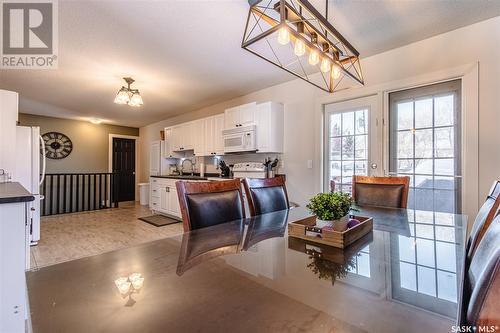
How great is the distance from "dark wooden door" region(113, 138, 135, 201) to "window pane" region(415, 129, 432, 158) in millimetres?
7453

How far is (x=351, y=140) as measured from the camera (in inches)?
124

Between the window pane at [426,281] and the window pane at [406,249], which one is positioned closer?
the window pane at [426,281]

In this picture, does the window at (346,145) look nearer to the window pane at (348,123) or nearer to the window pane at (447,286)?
the window pane at (348,123)

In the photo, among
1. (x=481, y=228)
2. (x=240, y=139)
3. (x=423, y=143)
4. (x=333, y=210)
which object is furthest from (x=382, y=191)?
(x=240, y=139)

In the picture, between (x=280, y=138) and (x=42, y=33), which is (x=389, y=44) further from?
(x=42, y=33)

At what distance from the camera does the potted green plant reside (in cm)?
106

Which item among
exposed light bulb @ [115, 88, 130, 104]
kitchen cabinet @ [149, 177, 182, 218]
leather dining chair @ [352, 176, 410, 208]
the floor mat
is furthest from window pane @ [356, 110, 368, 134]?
the floor mat

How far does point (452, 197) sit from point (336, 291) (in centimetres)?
261

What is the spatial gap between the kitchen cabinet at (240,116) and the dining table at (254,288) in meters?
3.14

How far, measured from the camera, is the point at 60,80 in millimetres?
3676

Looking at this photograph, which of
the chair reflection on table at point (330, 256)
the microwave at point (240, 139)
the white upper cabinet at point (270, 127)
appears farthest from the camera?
the microwave at point (240, 139)

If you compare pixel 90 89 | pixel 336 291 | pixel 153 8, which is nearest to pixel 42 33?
pixel 153 8

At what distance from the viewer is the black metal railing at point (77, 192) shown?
6141 mm

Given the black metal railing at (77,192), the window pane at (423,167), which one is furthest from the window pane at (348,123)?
the black metal railing at (77,192)
